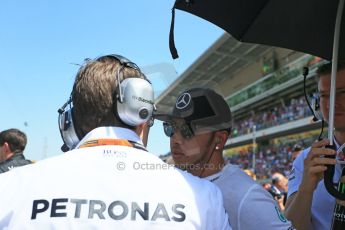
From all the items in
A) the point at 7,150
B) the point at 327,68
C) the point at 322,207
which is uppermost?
the point at 327,68

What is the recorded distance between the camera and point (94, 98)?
1.18m

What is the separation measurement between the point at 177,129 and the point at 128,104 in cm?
79

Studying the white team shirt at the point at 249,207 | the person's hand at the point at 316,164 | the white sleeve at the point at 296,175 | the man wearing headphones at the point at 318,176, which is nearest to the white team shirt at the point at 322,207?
the man wearing headphones at the point at 318,176

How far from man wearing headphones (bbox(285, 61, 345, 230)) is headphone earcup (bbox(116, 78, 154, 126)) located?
72 centimetres

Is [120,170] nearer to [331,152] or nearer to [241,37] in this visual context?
[331,152]

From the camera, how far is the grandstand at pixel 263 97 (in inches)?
1169

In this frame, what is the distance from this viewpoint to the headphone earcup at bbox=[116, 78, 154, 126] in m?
1.21

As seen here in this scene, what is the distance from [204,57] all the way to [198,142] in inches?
1373

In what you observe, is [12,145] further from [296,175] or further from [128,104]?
[128,104]

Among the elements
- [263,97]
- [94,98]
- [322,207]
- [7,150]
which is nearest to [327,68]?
[322,207]

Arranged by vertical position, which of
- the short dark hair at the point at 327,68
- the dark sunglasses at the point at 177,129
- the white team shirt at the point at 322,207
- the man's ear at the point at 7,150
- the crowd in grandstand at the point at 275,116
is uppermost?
the crowd in grandstand at the point at 275,116

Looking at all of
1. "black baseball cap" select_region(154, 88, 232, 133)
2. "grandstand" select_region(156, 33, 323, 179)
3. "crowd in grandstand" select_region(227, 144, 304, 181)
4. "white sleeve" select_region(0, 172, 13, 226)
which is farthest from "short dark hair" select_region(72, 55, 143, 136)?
"grandstand" select_region(156, 33, 323, 179)

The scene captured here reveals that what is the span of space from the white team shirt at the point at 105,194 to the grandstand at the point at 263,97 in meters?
25.1

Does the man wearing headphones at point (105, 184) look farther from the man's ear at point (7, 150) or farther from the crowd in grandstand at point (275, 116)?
the crowd in grandstand at point (275, 116)
